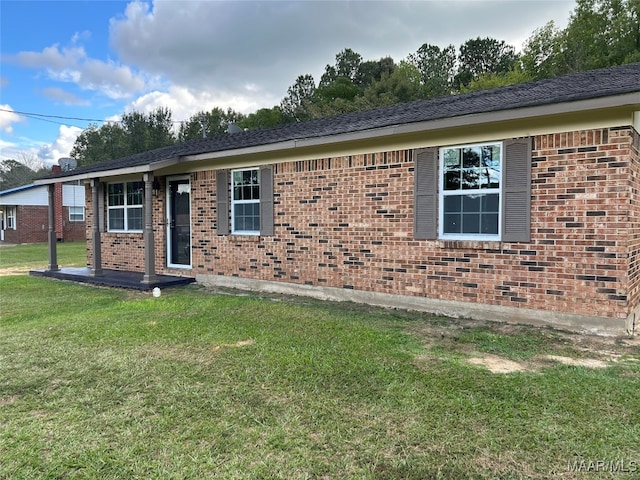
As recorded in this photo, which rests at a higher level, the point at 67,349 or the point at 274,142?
the point at 274,142

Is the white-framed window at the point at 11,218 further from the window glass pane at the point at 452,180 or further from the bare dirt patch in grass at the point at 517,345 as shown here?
the bare dirt patch in grass at the point at 517,345

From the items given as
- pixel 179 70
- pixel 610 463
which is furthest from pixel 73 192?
pixel 610 463

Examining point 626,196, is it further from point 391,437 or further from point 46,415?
point 46,415

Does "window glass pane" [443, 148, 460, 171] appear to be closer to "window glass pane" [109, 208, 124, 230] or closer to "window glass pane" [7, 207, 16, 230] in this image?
"window glass pane" [109, 208, 124, 230]

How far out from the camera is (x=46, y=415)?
3.06m

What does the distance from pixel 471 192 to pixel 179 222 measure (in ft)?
22.2

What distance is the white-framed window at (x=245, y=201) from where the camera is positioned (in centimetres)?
849

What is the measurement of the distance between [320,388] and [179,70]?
23300 millimetres

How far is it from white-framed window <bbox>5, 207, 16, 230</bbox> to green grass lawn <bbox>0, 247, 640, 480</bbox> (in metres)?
27.9

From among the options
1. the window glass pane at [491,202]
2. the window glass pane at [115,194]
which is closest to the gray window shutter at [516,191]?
the window glass pane at [491,202]

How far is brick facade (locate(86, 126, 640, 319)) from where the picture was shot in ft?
16.4

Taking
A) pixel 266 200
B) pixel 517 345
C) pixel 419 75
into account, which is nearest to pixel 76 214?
pixel 266 200

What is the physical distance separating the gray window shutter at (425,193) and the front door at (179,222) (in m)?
5.54

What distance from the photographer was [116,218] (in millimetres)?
11266
